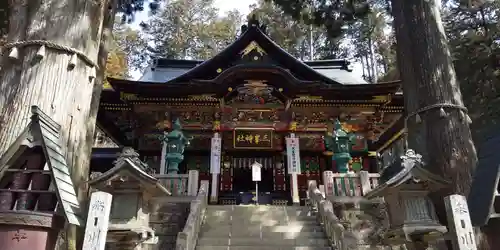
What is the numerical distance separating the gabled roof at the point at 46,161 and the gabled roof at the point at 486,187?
322cm

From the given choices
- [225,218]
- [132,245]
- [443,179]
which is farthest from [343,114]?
[132,245]

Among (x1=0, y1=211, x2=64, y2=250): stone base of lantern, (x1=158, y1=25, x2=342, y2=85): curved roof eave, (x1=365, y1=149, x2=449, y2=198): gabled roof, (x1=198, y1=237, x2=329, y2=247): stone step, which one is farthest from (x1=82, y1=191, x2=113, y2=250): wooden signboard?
(x1=158, y1=25, x2=342, y2=85): curved roof eave

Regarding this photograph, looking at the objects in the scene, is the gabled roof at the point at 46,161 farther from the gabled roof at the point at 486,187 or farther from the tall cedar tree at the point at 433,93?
the tall cedar tree at the point at 433,93

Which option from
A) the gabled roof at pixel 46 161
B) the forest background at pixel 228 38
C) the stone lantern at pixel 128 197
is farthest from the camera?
the forest background at pixel 228 38

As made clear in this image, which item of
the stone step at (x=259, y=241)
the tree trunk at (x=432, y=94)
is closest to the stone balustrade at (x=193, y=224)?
the stone step at (x=259, y=241)

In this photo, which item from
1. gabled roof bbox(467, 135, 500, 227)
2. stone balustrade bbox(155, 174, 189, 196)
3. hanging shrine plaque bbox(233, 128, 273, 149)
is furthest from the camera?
hanging shrine plaque bbox(233, 128, 273, 149)

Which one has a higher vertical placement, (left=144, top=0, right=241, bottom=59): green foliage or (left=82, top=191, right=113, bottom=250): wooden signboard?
(left=144, top=0, right=241, bottom=59): green foliage

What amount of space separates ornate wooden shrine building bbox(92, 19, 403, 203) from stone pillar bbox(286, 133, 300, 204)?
2.16 ft

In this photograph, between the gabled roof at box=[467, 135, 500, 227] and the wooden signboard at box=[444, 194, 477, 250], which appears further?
the wooden signboard at box=[444, 194, 477, 250]

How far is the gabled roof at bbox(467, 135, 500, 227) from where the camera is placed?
9.60 feet

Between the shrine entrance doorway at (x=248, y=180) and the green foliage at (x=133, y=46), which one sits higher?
the green foliage at (x=133, y=46)

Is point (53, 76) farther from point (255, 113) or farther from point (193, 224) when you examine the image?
point (255, 113)

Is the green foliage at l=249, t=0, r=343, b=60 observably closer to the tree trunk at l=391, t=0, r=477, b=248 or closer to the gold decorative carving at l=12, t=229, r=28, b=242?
the tree trunk at l=391, t=0, r=477, b=248

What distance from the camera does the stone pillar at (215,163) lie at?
11.3 metres
